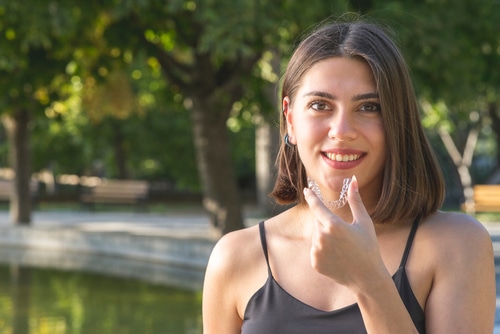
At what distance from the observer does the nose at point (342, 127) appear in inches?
90.9

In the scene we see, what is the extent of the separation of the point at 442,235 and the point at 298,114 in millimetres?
437

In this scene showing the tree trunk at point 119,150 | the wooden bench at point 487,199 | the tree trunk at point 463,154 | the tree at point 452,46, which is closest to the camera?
the tree at point 452,46

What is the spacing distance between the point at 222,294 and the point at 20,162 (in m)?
17.9

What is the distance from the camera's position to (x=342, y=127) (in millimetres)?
2314

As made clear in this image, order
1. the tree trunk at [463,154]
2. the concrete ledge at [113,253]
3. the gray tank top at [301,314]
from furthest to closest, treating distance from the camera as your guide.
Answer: the tree trunk at [463,154] → the concrete ledge at [113,253] → the gray tank top at [301,314]

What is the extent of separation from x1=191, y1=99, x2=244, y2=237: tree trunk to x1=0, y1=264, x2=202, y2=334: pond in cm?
203

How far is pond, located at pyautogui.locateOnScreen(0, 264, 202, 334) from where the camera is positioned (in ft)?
34.0

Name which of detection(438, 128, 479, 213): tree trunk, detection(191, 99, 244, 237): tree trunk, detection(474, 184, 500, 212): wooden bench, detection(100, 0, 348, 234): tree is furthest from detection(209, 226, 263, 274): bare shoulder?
detection(438, 128, 479, 213): tree trunk

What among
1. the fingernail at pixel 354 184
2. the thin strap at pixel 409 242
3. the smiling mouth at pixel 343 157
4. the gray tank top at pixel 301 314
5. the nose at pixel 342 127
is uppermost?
the nose at pixel 342 127

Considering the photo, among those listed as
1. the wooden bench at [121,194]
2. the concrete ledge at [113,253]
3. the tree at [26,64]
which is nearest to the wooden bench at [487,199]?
the concrete ledge at [113,253]

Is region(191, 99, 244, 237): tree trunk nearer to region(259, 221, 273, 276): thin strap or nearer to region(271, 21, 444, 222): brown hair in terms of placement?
region(259, 221, 273, 276): thin strap

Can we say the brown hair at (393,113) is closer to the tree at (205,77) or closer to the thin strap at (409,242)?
the thin strap at (409,242)

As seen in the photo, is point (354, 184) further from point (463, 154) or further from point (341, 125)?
point (463, 154)

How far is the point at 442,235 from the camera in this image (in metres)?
2.36
